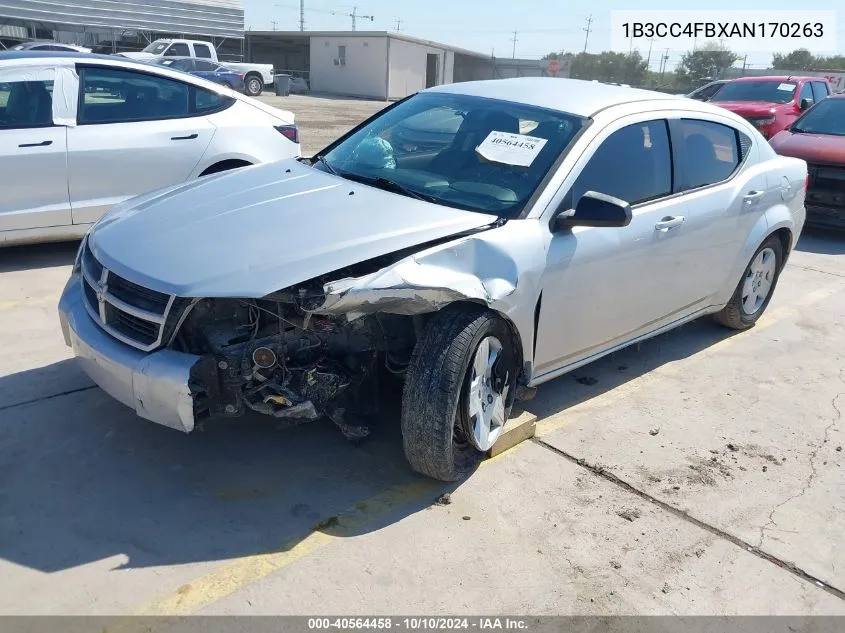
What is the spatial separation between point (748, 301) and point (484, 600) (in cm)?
376

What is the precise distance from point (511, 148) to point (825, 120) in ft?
25.9

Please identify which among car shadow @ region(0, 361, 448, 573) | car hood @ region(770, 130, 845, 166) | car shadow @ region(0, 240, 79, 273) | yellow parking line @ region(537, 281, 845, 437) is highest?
car hood @ region(770, 130, 845, 166)

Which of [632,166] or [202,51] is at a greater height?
[632,166]

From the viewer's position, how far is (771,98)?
1381cm

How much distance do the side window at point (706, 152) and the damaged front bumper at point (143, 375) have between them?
312 centimetres

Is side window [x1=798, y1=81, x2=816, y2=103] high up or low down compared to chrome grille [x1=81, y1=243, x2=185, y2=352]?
up

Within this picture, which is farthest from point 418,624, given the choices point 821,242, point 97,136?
point 821,242

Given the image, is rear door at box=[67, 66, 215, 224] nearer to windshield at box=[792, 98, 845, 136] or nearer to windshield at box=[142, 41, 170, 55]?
windshield at box=[792, 98, 845, 136]

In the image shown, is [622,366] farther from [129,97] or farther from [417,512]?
[129,97]

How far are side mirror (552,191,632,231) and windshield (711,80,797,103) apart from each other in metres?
11.9

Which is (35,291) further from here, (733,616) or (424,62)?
(424,62)

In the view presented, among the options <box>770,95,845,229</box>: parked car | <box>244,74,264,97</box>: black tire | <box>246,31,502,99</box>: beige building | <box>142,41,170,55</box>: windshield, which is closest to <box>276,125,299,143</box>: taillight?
<box>770,95,845,229</box>: parked car

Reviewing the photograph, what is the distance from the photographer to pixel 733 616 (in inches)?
112

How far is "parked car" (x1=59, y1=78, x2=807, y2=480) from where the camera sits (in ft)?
10.0
